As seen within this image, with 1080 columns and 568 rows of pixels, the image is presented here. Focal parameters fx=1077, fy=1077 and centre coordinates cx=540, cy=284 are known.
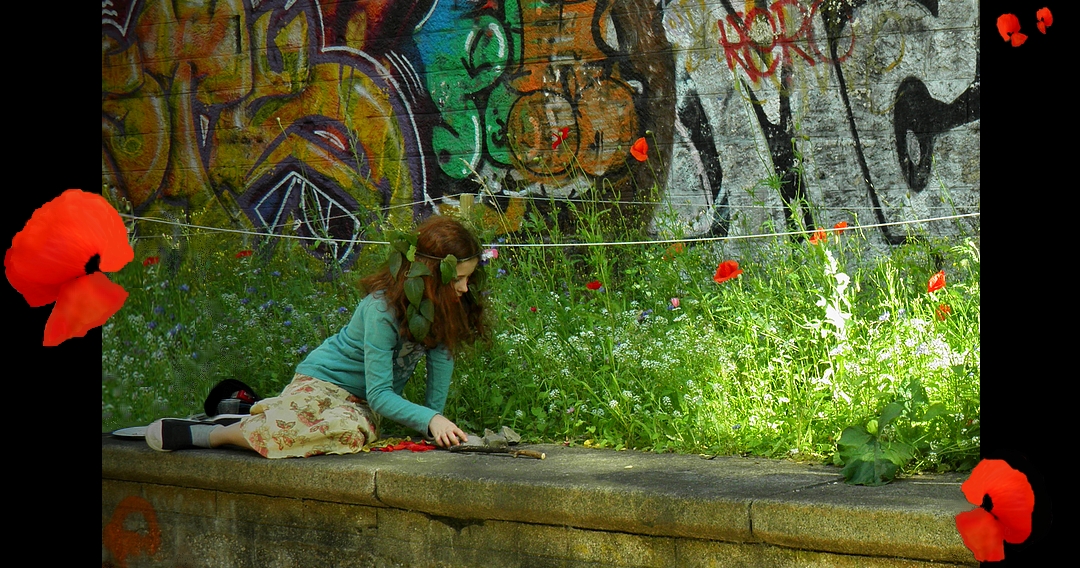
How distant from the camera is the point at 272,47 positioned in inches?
302

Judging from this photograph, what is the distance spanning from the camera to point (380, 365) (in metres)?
4.04

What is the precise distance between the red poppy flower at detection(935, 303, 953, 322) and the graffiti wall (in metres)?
1.27

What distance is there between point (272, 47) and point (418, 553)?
500 cm

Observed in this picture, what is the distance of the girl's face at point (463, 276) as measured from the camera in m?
4.13

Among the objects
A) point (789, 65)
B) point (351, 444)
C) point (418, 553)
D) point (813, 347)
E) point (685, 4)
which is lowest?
point (418, 553)

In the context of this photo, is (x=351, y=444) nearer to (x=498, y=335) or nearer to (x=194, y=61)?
(x=498, y=335)

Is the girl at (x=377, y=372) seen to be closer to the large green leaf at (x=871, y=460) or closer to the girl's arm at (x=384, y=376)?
the girl's arm at (x=384, y=376)

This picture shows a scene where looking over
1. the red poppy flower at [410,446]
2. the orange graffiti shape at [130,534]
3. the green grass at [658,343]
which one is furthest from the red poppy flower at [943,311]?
the orange graffiti shape at [130,534]

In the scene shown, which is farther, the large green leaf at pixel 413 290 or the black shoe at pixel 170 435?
the black shoe at pixel 170 435

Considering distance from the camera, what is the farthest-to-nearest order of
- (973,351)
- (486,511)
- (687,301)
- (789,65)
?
(789,65), (687,301), (973,351), (486,511)
